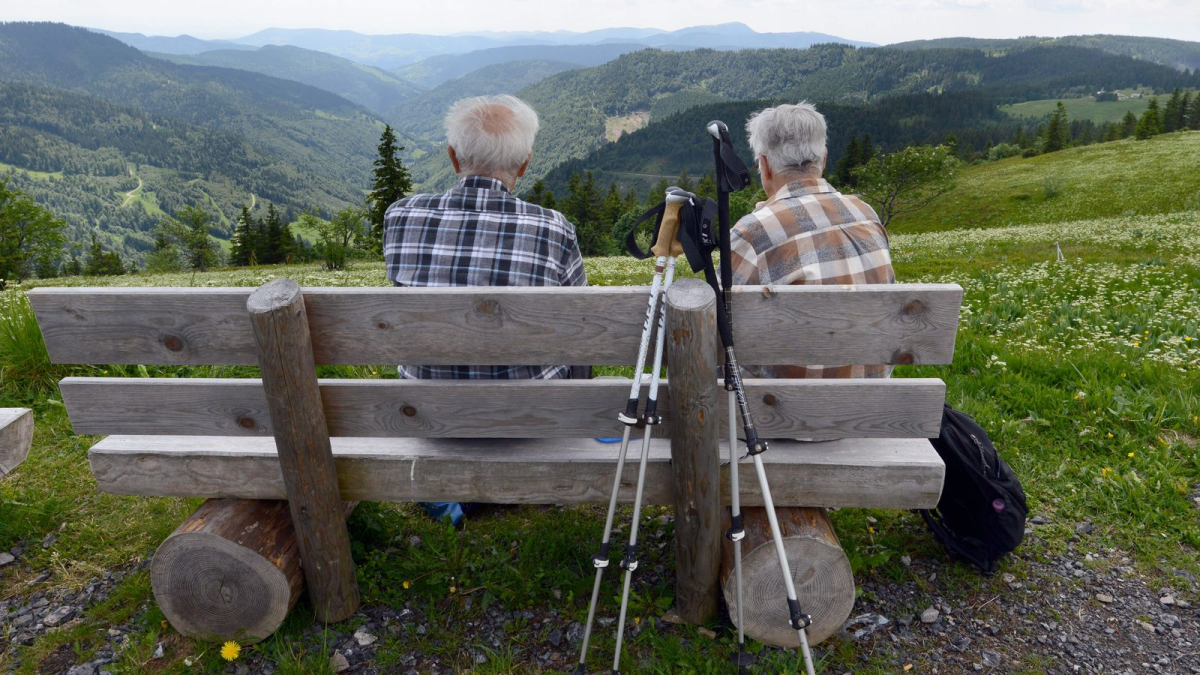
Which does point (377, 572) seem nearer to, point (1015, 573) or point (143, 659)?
point (143, 659)

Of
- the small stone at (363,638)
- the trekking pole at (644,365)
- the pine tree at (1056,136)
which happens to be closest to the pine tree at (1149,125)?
the pine tree at (1056,136)

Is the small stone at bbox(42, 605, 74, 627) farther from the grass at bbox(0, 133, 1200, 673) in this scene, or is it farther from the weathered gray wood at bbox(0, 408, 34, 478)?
the weathered gray wood at bbox(0, 408, 34, 478)

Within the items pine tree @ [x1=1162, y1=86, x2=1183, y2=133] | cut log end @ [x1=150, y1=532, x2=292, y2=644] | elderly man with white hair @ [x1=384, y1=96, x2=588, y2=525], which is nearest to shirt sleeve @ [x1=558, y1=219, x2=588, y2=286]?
elderly man with white hair @ [x1=384, y1=96, x2=588, y2=525]

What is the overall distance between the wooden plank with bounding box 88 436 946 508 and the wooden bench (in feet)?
0.04

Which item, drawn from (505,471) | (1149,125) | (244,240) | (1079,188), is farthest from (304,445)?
(1149,125)

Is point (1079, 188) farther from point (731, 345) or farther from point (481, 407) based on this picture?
point (481, 407)

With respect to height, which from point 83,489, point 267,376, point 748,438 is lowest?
point 83,489

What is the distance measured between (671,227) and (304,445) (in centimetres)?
188

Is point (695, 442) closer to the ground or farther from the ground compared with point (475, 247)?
closer to the ground

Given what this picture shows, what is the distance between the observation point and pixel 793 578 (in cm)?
324

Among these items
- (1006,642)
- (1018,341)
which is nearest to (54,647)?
(1006,642)

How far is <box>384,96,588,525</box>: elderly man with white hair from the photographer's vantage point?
3.70 m

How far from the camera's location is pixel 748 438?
2834 mm

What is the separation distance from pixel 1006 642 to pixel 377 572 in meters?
3.27
